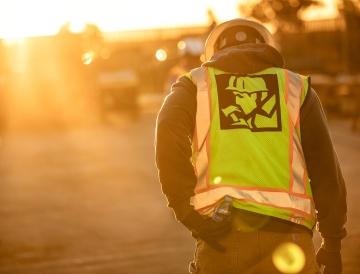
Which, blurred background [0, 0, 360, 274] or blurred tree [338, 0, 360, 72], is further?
blurred tree [338, 0, 360, 72]

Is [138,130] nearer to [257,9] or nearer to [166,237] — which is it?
[166,237]

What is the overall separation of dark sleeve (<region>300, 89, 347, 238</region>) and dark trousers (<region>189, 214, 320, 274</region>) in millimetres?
221

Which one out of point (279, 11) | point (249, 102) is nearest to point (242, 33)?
point (249, 102)

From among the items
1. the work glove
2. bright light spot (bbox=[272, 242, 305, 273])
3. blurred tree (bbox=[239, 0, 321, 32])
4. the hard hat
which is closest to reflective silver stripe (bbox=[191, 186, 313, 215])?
bright light spot (bbox=[272, 242, 305, 273])

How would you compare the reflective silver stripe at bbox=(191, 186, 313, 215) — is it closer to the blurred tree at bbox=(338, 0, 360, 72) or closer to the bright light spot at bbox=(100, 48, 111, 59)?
the blurred tree at bbox=(338, 0, 360, 72)

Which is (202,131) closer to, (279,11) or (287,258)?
(287,258)

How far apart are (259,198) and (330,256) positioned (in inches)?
20.6

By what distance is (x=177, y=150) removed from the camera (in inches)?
138

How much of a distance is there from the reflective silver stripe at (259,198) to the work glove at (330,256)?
28cm

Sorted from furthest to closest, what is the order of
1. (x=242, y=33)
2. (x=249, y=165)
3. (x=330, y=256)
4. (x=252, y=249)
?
(x=242, y=33), (x=330, y=256), (x=249, y=165), (x=252, y=249)

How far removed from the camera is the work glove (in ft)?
12.2

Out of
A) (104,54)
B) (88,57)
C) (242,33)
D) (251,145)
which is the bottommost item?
(251,145)

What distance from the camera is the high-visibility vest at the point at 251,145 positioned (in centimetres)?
343

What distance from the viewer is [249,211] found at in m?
3.39
